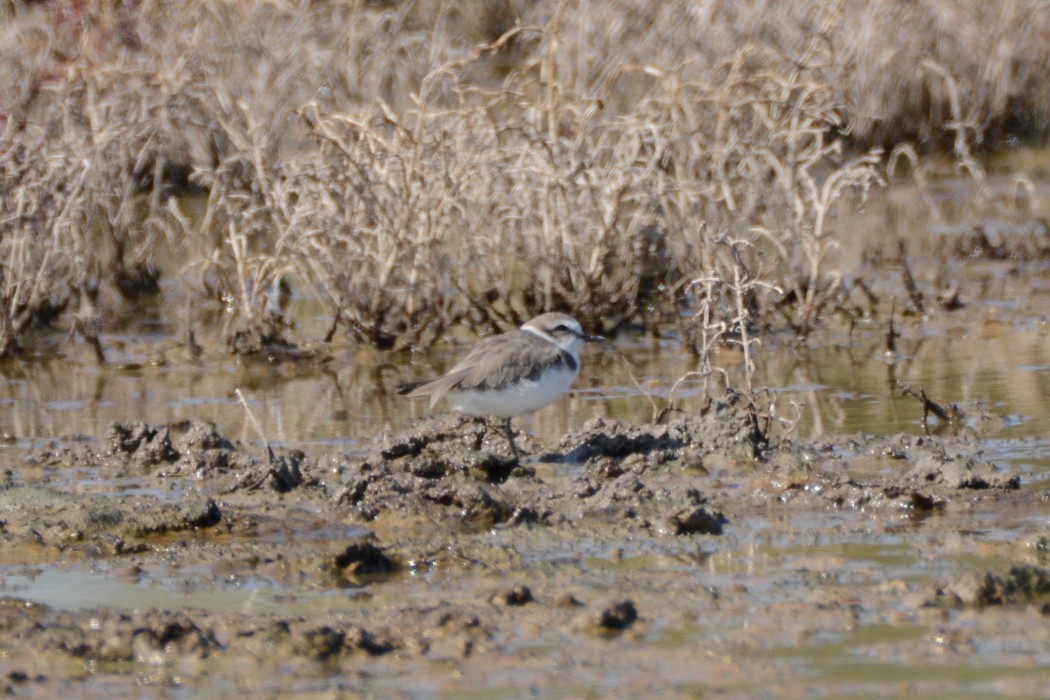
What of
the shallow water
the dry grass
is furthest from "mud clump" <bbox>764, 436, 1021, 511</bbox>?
the dry grass

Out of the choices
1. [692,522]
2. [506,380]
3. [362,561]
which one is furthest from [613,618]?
[506,380]

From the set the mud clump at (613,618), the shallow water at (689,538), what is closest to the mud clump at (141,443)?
the shallow water at (689,538)

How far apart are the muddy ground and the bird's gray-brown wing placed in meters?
0.24

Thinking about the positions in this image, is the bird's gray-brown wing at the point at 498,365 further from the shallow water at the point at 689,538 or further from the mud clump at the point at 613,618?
Answer: the mud clump at the point at 613,618

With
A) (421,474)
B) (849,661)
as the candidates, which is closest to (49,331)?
(421,474)

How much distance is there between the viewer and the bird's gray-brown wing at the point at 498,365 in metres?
7.22

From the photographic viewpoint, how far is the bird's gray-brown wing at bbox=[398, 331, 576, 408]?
722cm

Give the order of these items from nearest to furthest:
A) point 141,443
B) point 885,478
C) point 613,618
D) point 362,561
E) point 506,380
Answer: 1. point 613,618
2. point 362,561
3. point 885,478
4. point 506,380
5. point 141,443

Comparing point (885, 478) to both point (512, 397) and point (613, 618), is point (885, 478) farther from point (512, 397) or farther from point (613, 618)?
point (613, 618)

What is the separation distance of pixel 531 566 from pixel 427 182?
176 inches

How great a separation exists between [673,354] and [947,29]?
7.22 metres

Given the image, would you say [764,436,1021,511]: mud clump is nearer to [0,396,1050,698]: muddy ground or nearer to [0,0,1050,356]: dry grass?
[0,396,1050,698]: muddy ground

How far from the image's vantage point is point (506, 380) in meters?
7.21

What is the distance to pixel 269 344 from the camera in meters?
10.2
